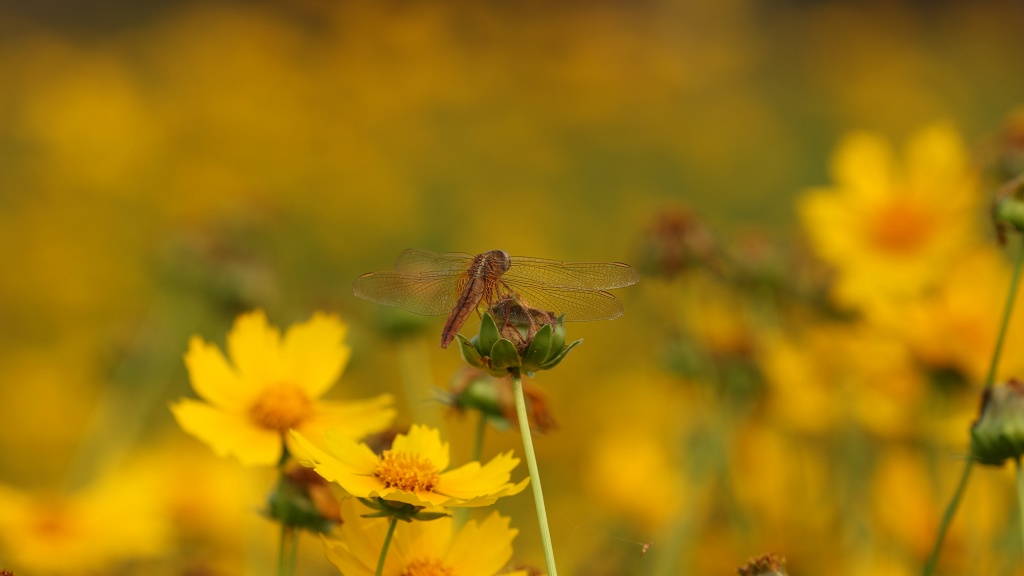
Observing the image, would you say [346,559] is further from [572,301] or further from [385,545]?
[572,301]

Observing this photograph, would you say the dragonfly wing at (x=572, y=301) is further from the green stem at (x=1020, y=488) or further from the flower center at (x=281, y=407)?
the green stem at (x=1020, y=488)

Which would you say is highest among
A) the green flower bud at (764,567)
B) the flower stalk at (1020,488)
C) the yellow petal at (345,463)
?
the yellow petal at (345,463)

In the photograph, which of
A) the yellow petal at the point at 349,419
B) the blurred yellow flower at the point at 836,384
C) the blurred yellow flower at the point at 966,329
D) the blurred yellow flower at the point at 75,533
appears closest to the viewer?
the yellow petal at the point at 349,419

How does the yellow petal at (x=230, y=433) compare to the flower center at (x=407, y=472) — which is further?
the yellow petal at (x=230, y=433)

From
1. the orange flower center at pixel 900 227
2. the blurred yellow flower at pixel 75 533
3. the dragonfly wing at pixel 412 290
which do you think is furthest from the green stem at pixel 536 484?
the orange flower center at pixel 900 227

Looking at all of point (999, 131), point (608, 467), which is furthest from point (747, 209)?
point (999, 131)

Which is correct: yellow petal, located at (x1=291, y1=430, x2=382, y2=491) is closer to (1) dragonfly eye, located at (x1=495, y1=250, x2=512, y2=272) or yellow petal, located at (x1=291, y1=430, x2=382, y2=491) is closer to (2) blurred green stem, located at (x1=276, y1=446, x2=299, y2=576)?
(2) blurred green stem, located at (x1=276, y1=446, x2=299, y2=576)

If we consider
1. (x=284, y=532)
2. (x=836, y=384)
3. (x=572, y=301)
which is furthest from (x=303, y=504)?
(x=836, y=384)

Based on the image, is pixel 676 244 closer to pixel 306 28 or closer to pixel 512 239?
pixel 512 239
